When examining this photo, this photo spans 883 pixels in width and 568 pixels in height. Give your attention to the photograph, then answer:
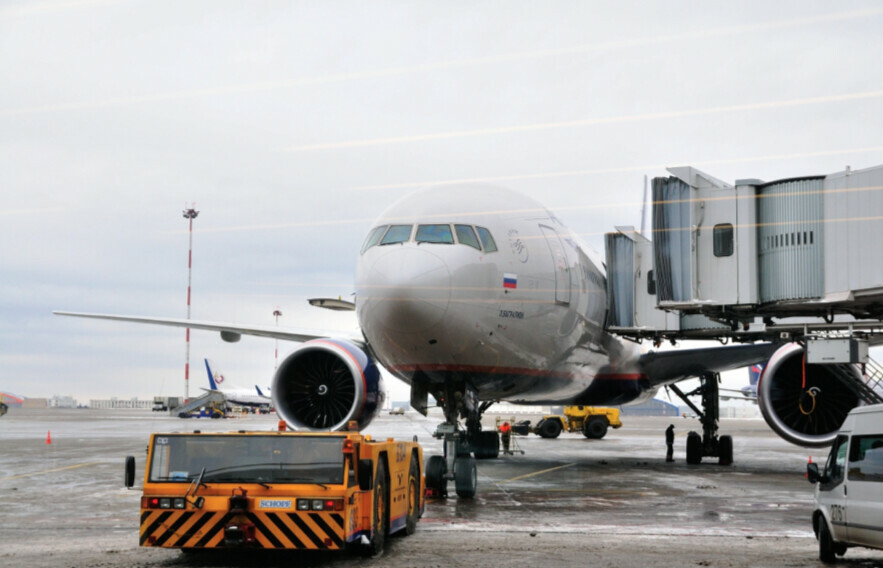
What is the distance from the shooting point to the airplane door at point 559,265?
47.4 ft

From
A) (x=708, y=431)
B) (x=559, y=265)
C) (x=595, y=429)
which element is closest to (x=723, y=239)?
(x=559, y=265)

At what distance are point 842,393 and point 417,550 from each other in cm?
1052

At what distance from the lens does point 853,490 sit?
812 centimetres

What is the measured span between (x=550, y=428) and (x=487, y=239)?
2537cm

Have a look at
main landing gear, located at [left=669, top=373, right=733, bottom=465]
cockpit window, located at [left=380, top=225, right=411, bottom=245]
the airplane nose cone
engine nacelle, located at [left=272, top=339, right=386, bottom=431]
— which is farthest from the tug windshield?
main landing gear, located at [left=669, top=373, right=733, bottom=465]

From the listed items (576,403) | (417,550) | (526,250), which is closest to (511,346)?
(526,250)

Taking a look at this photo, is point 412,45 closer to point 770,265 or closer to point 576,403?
point 770,265

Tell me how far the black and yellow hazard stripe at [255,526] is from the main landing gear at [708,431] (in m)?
14.3

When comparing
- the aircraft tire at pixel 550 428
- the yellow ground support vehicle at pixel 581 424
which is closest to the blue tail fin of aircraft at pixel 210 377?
the yellow ground support vehicle at pixel 581 424

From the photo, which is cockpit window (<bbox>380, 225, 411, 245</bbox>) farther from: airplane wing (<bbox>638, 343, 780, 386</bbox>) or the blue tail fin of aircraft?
the blue tail fin of aircraft

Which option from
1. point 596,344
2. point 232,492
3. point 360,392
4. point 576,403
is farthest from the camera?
point 576,403

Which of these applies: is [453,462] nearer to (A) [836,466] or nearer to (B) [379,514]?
(B) [379,514]

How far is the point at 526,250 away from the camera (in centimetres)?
1379

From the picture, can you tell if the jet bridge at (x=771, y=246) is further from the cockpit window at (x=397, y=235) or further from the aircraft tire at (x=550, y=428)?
the aircraft tire at (x=550, y=428)
